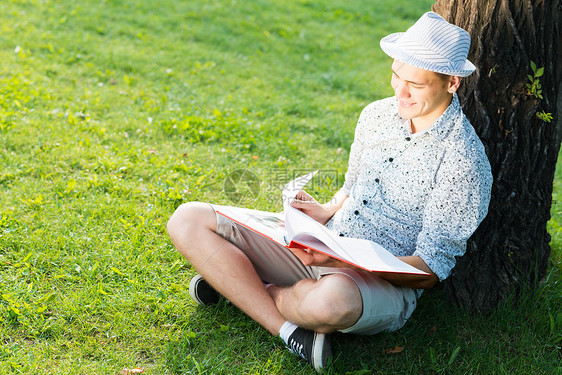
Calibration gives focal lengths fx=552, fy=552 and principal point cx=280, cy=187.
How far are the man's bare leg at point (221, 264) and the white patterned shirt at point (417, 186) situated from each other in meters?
0.54

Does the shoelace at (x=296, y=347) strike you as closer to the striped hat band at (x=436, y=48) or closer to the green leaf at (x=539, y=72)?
the striped hat band at (x=436, y=48)

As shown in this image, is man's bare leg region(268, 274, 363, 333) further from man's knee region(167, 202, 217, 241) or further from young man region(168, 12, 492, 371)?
man's knee region(167, 202, 217, 241)

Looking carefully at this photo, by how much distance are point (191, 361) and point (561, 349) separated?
198cm

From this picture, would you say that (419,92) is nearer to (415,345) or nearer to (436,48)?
(436,48)

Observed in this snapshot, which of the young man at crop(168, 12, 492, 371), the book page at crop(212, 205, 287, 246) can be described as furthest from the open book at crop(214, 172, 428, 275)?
the young man at crop(168, 12, 492, 371)

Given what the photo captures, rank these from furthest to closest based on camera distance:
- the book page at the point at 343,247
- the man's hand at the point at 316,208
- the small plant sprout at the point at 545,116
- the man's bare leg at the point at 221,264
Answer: the man's hand at the point at 316,208 → the small plant sprout at the point at 545,116 → the man's bare leg at the point at 221,264 → the book page at the point at 343,247

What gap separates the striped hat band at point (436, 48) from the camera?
251 centimetres

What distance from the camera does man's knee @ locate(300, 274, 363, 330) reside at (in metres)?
2.55

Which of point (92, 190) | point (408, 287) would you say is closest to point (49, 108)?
point (92, 190)

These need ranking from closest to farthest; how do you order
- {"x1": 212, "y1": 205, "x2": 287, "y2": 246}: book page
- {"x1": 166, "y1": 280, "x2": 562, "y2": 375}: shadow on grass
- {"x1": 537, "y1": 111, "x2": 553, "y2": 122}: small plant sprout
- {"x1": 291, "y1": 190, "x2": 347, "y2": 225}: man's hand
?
{"x1": 212, "y1": 205, "x2": 287, "y2": 246}: book page
{"x1": 166, "y1": 280, "x2": 562, "y2": 375}: shadow on grass
{"x1": 537, "y1": 111, "x2": 553, "y2": 122}: small plant sprout
{"x1": 291, "y1": 190, "x2": 347, "y2": 225}: man's hand

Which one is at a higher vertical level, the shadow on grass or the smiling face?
the smiling face

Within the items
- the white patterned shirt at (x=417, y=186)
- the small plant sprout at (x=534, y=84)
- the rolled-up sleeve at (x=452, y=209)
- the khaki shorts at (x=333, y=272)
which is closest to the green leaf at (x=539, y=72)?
the small plant sprout at (x=534, y=84)

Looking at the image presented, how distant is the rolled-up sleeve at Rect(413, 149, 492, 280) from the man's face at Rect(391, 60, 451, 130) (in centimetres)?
26

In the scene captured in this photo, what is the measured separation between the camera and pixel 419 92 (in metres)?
2.63
